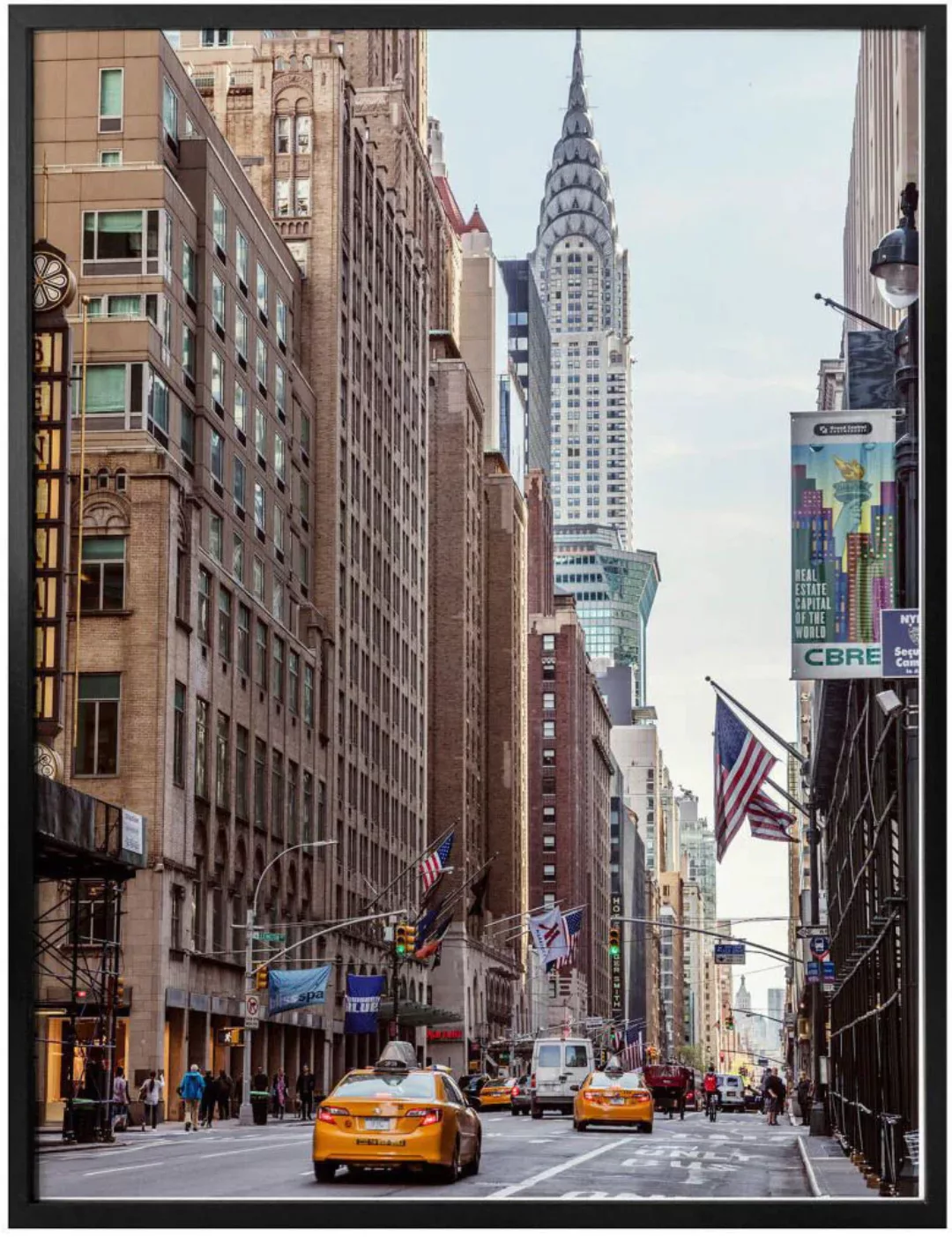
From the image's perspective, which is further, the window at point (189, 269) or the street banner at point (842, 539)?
Answer: the window at point (189, 269)

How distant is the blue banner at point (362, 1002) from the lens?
270 feet

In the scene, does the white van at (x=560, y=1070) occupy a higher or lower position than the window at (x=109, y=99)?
lower

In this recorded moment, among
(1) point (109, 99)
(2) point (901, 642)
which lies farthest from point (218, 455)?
(2) point (901, 642)

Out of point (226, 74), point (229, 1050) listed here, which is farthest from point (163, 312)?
point (226, 74)

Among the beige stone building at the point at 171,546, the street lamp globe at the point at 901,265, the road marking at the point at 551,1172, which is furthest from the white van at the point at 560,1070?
the street lamp globe at the point at 901,265

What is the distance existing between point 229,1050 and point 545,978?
391 ft

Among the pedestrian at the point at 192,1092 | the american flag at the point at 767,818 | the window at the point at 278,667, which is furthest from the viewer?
the window at the point at 278,667

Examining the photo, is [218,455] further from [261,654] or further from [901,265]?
[901,265]

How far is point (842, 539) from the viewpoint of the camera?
82.9ft

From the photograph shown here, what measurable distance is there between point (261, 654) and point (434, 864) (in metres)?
12.7

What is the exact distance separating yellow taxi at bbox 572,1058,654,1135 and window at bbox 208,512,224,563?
3159 cm

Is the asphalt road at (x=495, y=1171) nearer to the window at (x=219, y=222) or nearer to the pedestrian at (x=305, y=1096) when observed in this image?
the pedestrian at (x=305, y=1096)

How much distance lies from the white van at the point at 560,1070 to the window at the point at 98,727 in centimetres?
1740

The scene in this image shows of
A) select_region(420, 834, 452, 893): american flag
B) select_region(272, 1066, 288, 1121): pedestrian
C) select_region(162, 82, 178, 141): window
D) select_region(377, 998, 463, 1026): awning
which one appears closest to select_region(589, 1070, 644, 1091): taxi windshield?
select_region(272, 1066, 288, 1121): pedestrian
